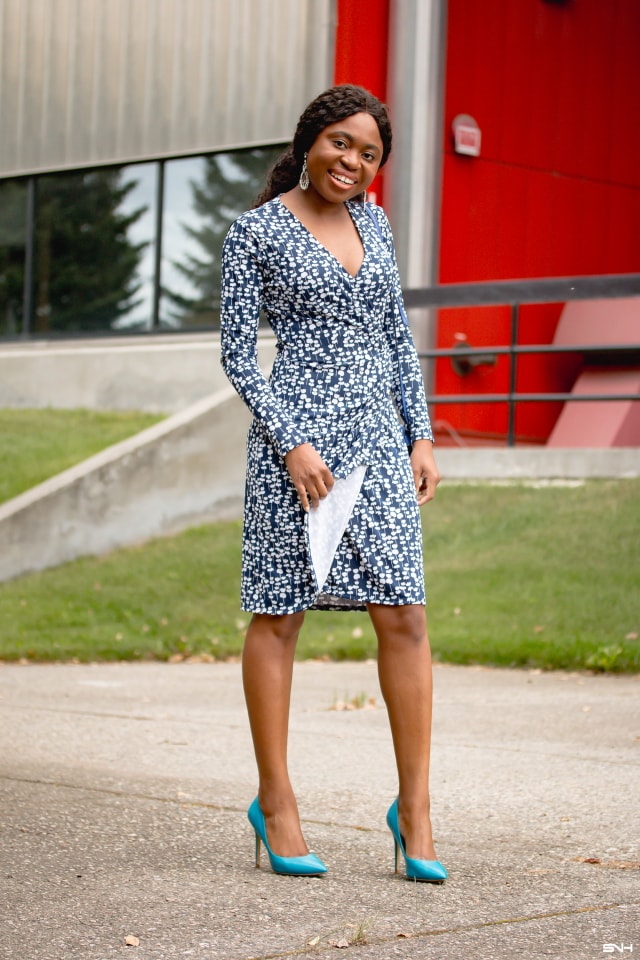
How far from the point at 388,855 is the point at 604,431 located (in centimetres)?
1042

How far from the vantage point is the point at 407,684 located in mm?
3820

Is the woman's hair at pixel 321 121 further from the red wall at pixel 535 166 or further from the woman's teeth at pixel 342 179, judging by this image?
the red wall at pixel 535 166

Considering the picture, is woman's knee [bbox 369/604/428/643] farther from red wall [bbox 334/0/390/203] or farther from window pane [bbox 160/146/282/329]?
window pane [bbox 160/146/282/329]

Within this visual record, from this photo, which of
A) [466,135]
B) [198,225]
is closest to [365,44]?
[466,135]

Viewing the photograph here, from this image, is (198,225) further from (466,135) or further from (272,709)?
(272,709)

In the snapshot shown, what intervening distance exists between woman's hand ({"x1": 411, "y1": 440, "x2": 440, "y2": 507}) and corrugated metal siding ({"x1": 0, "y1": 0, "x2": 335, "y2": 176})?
11.9 metres

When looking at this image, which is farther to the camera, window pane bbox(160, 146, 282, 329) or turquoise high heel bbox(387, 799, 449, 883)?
window pane bbox(160, 146, 282, 329)

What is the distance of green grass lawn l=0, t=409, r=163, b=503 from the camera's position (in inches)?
553

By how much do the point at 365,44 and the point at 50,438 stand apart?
491 centimetres

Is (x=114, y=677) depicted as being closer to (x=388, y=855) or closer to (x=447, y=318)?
(x=388, y=855)

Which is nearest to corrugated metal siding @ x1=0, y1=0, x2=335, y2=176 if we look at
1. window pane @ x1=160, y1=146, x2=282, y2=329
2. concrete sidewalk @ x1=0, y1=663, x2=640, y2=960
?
window pane @ x1=160, y1=146, x2=282, y2=329

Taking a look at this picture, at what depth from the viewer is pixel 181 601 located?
1073cm

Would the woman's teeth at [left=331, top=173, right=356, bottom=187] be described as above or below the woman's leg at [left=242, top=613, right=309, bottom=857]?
above

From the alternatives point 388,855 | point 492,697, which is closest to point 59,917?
point 388,855
